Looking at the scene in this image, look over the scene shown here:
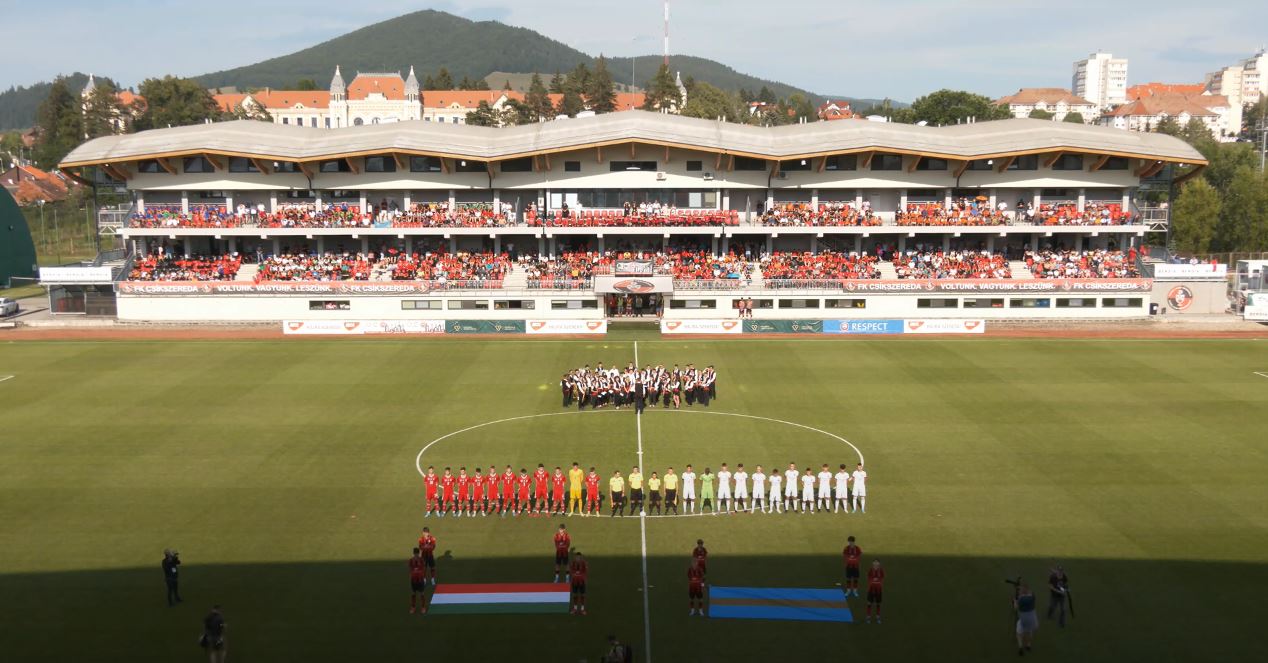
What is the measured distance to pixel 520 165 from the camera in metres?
57.8

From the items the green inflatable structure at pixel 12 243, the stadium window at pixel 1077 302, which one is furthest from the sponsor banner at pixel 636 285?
the green inflatable structure at pixel 12 243

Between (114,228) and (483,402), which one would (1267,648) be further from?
(114,228)

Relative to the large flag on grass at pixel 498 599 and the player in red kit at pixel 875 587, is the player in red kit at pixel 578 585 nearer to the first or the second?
the large flag on grass at pixel 498 599

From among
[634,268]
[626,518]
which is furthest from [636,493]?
[634,268]

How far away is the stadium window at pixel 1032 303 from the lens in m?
51.4

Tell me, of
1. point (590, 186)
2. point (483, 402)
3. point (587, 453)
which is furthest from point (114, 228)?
point (587, 453)

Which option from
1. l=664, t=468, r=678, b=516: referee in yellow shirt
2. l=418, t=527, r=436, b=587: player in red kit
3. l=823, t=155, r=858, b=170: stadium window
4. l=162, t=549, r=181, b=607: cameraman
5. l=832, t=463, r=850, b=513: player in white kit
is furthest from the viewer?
l=823, t=155, r=858, b=170: stadium window

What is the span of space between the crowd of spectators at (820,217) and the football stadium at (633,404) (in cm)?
19

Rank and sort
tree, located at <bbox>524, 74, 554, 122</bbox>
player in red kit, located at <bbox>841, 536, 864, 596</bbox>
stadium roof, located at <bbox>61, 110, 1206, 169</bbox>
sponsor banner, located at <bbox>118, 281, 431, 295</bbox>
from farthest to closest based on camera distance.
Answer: tree, located at <bbox>524, 74, 554, 122</bbox> < stadium roof, located at <bbox>61, 110, 1206, 169</bbox> < sponsor banner, located at <bbox>118, 281, 431, 295</bbox> < player in red kit, located at <bbox>841, 536, 864, 596</bbox>

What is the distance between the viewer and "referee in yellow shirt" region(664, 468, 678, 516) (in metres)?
22.1

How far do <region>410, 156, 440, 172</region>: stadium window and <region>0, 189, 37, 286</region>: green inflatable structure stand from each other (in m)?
36.8

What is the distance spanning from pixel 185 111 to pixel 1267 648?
131 meters

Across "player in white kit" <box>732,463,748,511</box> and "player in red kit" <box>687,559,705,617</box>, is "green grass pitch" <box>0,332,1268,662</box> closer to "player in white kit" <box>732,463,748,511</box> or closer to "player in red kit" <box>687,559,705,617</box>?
"player in red kit" <box>687,559,705,617</box>

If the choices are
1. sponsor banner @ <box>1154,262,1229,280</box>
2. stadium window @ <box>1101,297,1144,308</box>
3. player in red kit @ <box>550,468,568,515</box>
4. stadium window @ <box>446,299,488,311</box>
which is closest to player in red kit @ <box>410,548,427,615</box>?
player in red kit @ <box>550,468,568,515</box>
